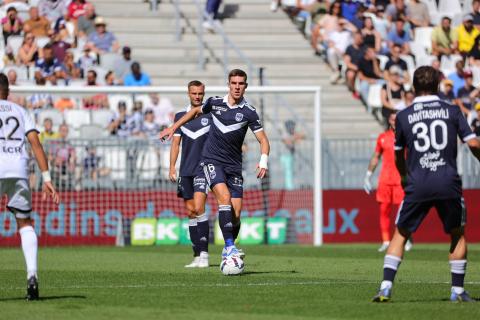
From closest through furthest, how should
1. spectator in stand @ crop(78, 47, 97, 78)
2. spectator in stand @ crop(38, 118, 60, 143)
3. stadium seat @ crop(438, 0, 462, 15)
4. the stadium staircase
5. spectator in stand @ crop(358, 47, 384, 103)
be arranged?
spectator in stand @ crop(38, 118, 60, 143), spectator in stand @ crop(78, 47, 97, 78), the stadium staircase, spectator in stand @ crop(358, 47, 384, 103), stadium seat @ crop(438, 0, 462, 15)

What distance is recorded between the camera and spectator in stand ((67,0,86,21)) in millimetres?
30516

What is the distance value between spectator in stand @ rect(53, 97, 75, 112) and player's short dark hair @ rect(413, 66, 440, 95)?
1629 centimetres

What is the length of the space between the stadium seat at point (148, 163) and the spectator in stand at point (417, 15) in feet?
36.1

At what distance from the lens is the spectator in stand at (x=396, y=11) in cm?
3419

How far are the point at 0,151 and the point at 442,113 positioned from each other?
13.9 feet

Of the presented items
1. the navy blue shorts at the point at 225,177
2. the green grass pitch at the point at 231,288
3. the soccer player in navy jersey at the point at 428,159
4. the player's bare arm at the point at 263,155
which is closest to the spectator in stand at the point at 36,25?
the green grass pitch at the point at 231,288

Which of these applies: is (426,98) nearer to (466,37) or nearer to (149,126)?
(149,126)

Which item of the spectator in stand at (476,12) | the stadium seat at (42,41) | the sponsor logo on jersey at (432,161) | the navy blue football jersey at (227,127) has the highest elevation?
the spectator in stand at (476,12)

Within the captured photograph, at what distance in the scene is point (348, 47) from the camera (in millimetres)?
32031

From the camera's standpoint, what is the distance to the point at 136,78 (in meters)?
29.1

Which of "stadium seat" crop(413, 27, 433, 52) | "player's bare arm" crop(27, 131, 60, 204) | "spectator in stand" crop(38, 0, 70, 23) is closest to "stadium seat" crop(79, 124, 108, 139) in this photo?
"spectator in stand" crop(38, 0, 70, 23)

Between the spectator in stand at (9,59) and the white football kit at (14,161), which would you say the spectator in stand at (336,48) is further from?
the white football kit at (14,161)

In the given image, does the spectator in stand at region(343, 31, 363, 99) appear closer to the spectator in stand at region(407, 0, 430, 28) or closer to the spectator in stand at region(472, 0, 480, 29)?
the spectator in stand at region(407, 0, 430, 28)

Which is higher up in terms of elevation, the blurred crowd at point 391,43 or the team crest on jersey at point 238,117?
the blurred crowd at point 391,43
